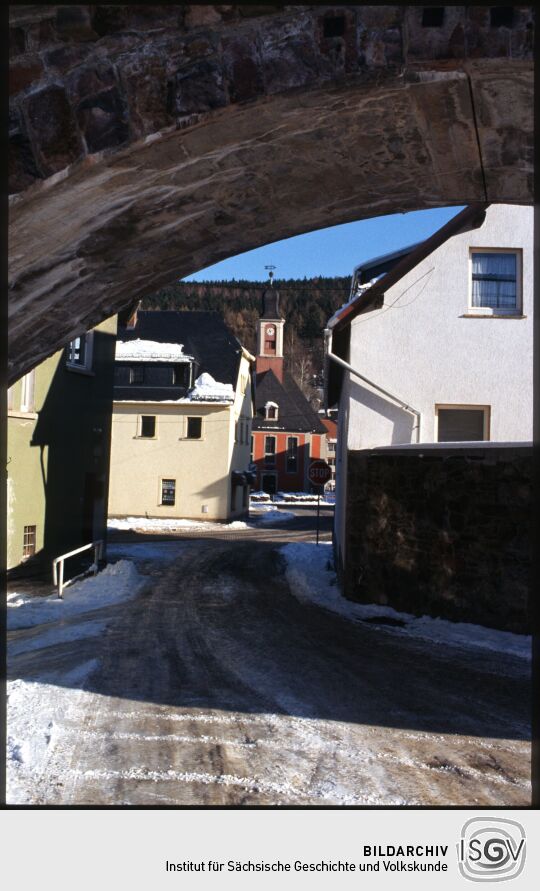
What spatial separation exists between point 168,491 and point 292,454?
2381cm

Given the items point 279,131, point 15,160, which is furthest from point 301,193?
point 15,160

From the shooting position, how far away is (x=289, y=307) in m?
111

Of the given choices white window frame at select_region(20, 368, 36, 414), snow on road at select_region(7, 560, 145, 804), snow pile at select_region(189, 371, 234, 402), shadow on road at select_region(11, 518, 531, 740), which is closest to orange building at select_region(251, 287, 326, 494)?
snow pile at select_region(189, 371, 234, 402)

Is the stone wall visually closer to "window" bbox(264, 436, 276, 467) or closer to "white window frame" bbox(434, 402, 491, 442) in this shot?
"white window frame" bbox(434, 402, 491, 442)

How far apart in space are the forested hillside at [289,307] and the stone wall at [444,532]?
78.7m

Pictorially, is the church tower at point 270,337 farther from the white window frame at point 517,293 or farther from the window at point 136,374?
the white window frame at point 517,293

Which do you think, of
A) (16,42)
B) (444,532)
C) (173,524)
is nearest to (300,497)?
(173,524)

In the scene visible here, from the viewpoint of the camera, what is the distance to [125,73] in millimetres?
2494

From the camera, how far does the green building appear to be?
47.3ft

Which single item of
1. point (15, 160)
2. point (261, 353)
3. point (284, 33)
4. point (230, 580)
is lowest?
point (230, 580)

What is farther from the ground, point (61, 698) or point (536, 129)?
point (536, 129)

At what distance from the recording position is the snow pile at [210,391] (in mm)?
32062

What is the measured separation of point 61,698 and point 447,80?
6.17 metres

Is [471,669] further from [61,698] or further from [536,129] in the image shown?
[536,129]
